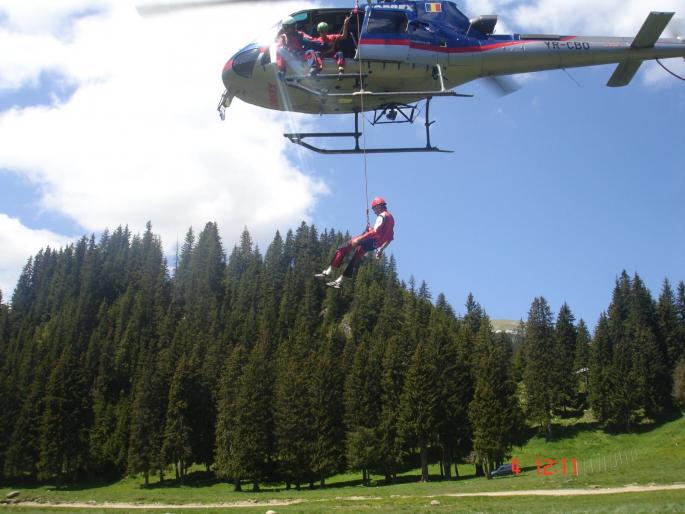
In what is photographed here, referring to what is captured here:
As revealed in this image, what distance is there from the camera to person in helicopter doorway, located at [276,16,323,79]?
1438 centimetres

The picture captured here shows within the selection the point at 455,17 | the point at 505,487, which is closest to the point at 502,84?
the point at 455,17

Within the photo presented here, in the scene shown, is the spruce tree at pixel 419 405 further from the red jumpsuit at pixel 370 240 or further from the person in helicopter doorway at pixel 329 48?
the person in helicopter doorway at pixel 329 48

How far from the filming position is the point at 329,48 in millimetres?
14492

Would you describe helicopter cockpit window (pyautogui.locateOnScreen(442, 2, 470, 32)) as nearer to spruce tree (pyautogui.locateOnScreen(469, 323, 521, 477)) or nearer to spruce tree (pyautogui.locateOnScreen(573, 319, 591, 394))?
spruce tree (pyautogui.locateOnScreen(469, 323, 521, 477))

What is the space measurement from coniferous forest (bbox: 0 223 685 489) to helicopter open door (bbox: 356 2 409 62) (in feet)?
124

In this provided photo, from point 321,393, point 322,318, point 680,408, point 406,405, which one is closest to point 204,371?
point 321,393

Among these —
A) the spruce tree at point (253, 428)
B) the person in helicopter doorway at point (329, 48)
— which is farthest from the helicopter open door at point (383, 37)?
the spruce tree at point (253, 428)

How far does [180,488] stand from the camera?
173 feet

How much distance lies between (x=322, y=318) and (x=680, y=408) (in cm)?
5803

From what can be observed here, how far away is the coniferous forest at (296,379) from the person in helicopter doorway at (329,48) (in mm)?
38016

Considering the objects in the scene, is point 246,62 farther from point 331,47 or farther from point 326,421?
point 326,421

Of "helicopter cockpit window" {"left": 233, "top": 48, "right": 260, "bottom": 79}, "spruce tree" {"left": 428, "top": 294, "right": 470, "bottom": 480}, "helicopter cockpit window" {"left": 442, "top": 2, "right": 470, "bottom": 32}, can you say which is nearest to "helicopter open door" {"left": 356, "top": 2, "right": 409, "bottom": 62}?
"helicopter cockpit window" {"left": 442, "top": 2, "right": 470, "bottom": 32}

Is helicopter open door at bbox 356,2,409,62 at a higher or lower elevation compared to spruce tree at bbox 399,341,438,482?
higher

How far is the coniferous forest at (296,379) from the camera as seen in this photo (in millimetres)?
49562
